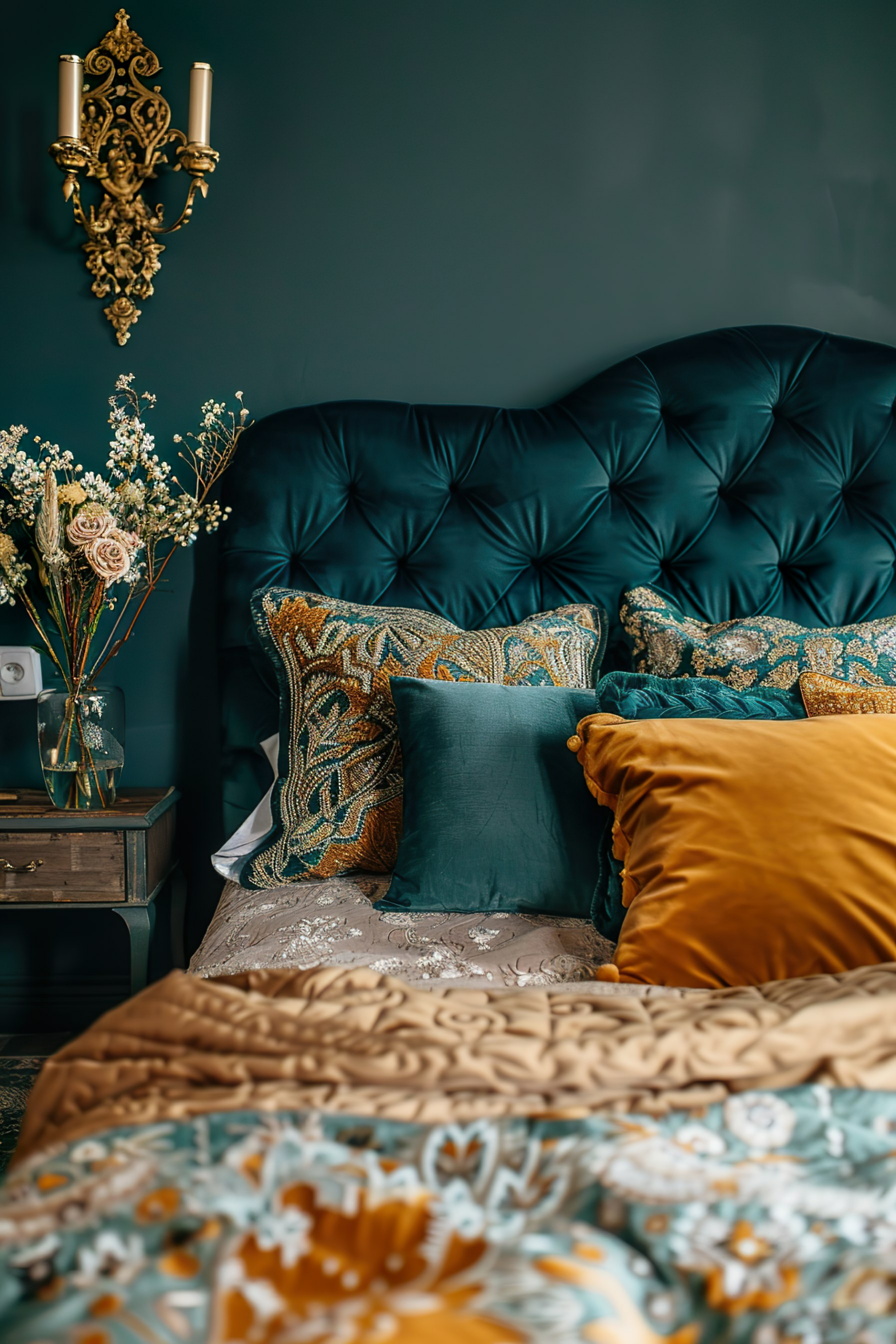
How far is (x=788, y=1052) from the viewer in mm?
797

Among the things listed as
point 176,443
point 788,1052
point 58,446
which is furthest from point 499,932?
point 58,446

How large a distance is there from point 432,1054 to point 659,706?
0.87 meters

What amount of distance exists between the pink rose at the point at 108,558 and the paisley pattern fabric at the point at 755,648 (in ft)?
3.33

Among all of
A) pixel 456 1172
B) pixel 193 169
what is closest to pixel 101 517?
pixel 193 169

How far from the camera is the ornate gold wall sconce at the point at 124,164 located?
Answer: 206 cm

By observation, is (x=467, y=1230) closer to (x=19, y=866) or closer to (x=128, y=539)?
(x=19, y=866)

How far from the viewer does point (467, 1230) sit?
613 mm

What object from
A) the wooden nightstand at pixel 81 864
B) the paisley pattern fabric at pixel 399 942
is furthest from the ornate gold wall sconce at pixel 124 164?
the paisley pattern fabric at pixel 399 942

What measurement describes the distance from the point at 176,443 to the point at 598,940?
57.5 inches

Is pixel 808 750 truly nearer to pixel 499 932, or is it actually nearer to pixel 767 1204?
pixel 499 932

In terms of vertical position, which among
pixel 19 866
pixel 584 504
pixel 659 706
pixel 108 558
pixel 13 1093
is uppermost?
pixel 584 504

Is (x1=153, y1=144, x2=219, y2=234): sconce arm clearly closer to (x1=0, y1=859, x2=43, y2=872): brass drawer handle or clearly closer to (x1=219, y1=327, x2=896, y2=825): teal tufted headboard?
(x1=219, y1=327, x2=896, y2=825): teal tufted headboard

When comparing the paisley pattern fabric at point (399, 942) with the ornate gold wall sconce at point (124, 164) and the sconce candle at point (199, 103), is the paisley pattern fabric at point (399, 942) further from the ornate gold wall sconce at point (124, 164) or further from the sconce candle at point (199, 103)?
the sconce candle at point (199, 103)

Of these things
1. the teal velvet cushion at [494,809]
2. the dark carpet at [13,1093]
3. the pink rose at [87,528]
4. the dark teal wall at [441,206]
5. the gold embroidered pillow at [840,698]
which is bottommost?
the dark carpet at [13,1093]
